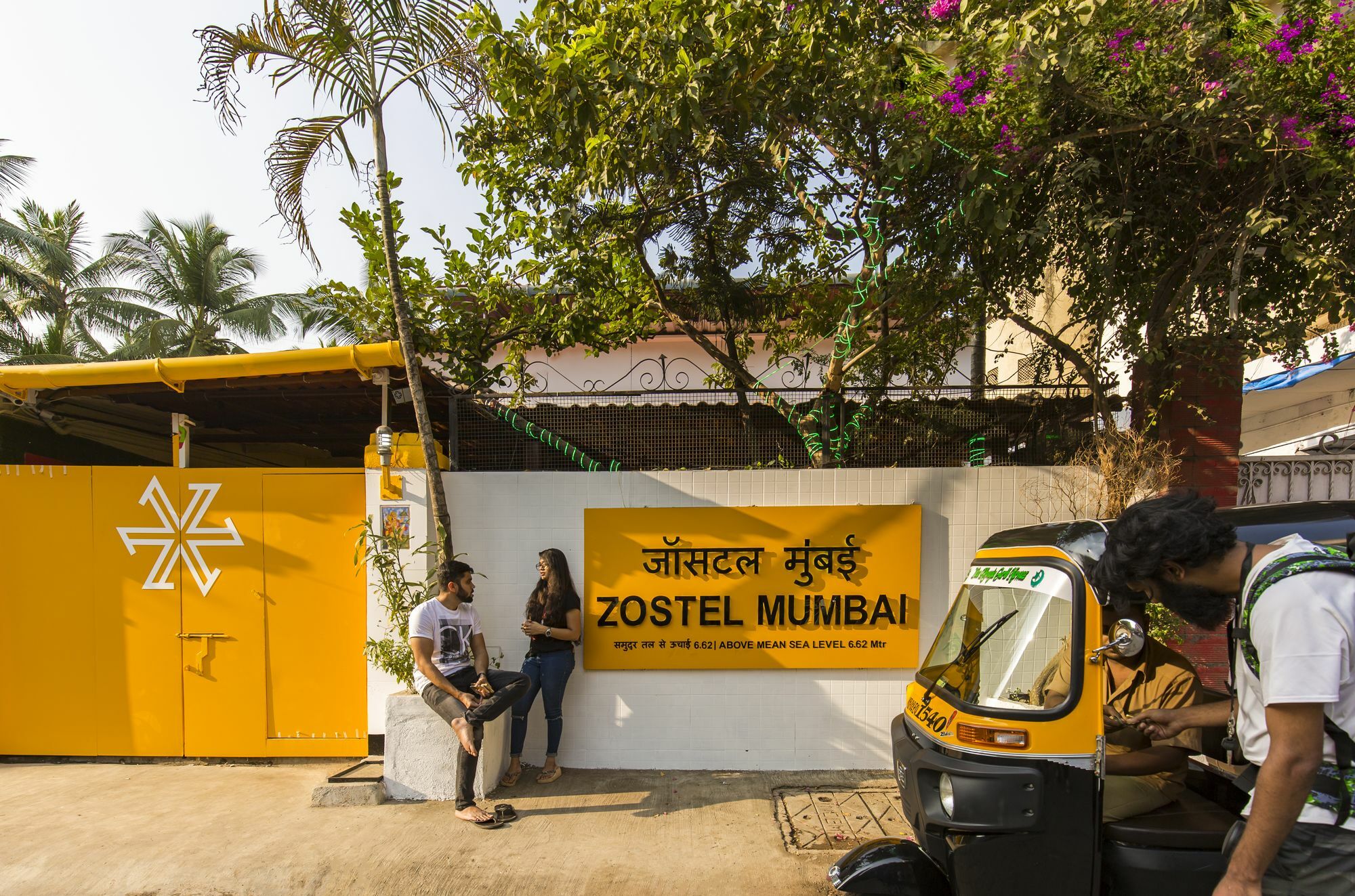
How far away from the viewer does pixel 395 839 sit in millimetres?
4441

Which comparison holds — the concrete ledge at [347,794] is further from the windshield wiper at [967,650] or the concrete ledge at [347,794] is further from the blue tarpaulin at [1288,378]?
the blue tarpaulin at [1288,378]

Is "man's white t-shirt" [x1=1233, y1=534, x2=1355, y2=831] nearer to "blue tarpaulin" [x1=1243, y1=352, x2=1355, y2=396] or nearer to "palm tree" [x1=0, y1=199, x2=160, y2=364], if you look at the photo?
"blue tarpaulin" [x1=1243, y1=352, x2=1355, y2=396]

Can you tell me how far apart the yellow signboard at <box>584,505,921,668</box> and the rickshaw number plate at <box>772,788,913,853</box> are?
84 cm

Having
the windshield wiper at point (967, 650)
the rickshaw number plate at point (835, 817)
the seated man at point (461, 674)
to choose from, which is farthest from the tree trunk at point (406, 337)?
the windshield wiper at point (967, 650)

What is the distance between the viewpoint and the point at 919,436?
19.6ft

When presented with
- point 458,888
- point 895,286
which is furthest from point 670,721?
point 895,286

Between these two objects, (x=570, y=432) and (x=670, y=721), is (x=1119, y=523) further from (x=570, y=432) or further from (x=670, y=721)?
(x=570, y=432)

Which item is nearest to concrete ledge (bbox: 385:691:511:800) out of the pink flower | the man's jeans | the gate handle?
the man's jeans

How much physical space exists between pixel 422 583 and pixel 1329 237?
20.8 ft

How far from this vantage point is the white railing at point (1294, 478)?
18.0 ft

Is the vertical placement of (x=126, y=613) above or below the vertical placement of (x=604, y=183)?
below

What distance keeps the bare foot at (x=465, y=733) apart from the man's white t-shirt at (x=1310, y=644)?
155 inches

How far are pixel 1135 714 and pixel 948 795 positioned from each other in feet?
2.52

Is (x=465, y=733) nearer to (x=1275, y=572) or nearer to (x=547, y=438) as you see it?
(x=547, y=438)
